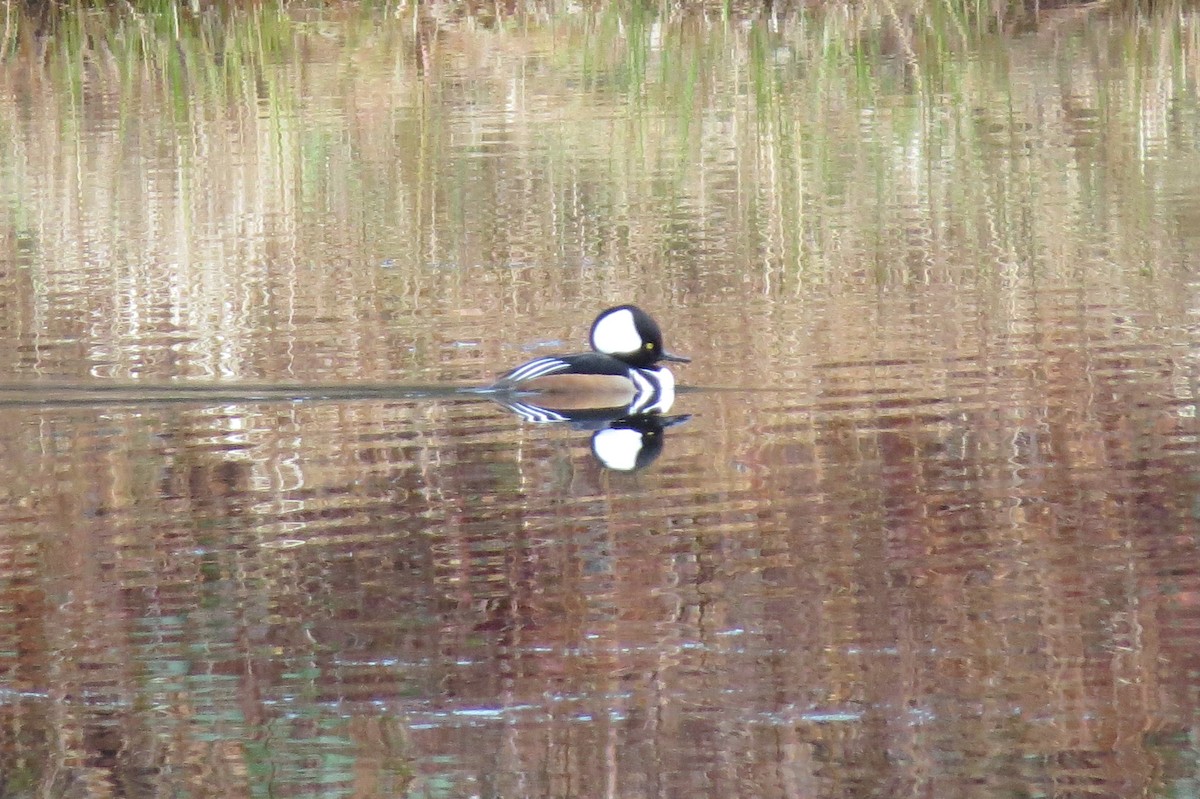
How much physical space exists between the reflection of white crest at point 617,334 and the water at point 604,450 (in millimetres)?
241

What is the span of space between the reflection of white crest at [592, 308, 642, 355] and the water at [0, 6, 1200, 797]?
24 cm

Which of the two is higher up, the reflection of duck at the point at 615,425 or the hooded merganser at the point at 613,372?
the hooded merganser at the point at 613,372

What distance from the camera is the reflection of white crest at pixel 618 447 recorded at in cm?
641

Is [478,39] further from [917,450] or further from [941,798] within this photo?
[941,798]

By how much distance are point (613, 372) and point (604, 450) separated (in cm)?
103

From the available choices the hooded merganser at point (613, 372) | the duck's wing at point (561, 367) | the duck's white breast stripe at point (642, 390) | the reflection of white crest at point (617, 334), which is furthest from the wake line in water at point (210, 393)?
the reflection of white crest at point (617, 334)

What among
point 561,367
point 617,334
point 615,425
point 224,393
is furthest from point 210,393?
point 617,334

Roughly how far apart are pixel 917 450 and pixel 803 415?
571mm

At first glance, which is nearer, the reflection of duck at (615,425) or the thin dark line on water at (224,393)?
the reflection of duck at (615,425)

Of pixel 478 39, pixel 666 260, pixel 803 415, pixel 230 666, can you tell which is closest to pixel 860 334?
pixel 803 415

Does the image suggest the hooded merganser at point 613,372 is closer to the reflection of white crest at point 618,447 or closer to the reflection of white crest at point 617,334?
the reflection of white crest at point 617,334

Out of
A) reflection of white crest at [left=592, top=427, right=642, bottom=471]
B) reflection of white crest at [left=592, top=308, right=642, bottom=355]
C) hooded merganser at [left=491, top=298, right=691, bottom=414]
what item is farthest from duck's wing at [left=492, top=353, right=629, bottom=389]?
reflection of white crest at [left=592, top=427, right=642, bottom=471]

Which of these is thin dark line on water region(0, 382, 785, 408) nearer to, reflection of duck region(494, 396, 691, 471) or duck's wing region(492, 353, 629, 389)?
duck's wing region(492, 353, 629, 389)

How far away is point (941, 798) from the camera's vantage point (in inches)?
152
